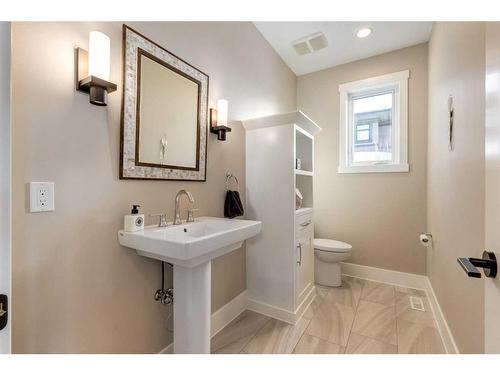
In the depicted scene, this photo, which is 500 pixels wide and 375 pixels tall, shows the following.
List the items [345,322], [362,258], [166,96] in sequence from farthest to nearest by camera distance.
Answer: [362,258], [345,322], [166,96]

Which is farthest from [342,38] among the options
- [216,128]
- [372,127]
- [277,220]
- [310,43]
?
[277,220]

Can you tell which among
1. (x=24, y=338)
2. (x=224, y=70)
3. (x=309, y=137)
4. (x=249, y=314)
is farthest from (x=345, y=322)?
(x=224, y=70)

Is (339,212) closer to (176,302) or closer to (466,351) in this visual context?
(466,351)

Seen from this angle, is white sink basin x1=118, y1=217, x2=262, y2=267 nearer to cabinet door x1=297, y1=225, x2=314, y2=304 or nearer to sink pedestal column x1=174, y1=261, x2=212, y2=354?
sink pedestal column x1=174, y1=261, x2=212, y2=354

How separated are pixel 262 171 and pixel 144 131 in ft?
3.40

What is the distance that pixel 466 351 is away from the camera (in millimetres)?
1183

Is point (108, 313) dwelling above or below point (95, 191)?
below

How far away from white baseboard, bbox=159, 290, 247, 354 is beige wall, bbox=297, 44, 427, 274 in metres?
1.44

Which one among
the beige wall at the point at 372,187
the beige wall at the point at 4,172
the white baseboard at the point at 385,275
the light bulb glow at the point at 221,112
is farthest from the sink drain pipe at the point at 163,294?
the white baseboard at the point at 385,275

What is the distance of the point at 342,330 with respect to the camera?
66.7 inches

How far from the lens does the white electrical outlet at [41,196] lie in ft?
2.80

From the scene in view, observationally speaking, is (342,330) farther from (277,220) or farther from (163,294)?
(163,294)

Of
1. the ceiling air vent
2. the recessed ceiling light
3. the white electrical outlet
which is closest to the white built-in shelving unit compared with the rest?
the ceiling air vent

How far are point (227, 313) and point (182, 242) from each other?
47.6 inches
